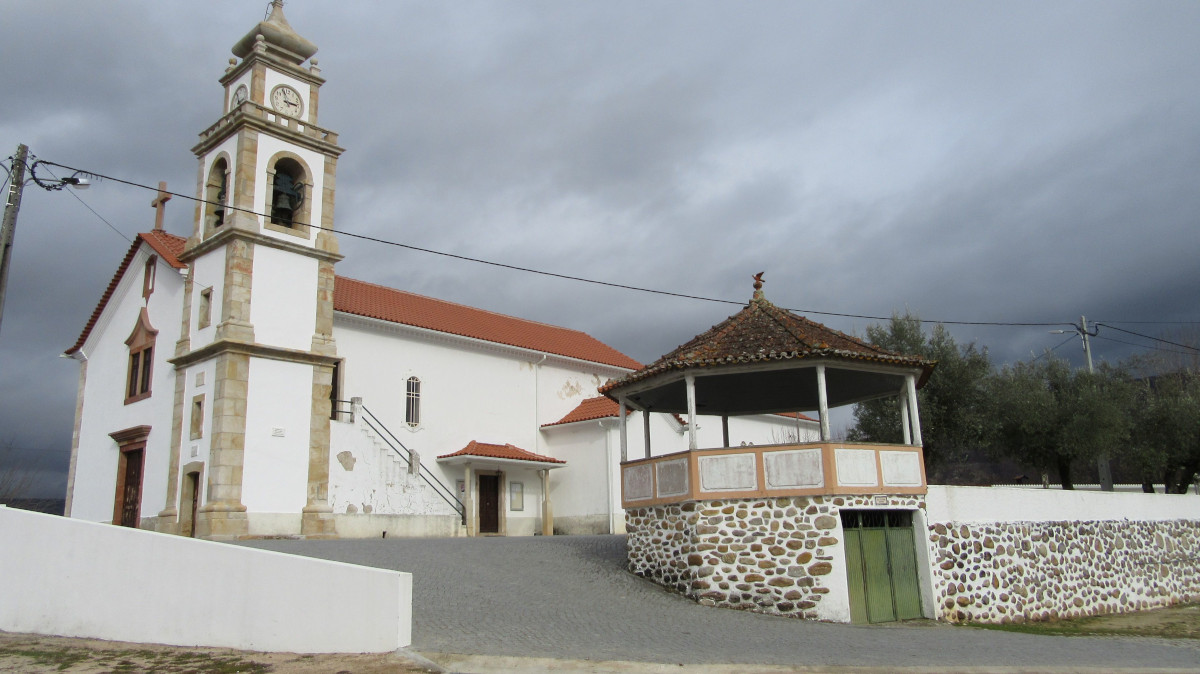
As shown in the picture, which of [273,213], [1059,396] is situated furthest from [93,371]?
[1059,396]

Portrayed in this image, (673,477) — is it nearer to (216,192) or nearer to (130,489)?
(216,192)

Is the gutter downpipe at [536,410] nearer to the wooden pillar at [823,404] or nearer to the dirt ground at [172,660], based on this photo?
the wooden pillar at [823,404]

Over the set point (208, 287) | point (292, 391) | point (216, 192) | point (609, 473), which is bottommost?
point (609, 473)

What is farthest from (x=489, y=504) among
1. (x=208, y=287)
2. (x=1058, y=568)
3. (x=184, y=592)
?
(x=184, y=592)

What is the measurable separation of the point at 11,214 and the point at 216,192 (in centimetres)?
1057

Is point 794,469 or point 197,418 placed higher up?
point 197,418

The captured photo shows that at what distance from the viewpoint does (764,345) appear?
1546 centimetres

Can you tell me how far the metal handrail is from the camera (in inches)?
1048

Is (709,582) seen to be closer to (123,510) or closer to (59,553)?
(59,553)

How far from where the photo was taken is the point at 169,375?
977 inches

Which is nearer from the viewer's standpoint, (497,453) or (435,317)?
(497,453)

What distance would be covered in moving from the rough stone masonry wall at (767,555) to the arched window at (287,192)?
625 inches

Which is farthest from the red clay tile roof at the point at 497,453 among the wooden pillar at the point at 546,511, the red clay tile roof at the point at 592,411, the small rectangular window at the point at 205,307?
the small rectangular window at the point at 205,307

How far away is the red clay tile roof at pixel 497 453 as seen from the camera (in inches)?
1097
